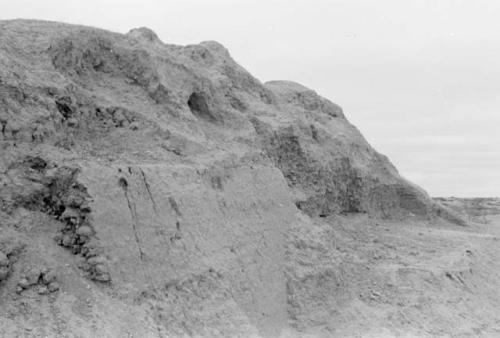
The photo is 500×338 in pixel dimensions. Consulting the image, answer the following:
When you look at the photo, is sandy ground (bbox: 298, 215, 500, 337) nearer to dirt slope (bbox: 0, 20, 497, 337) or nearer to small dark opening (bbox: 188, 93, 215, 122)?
dirt slope (bbox: 0, 20, 497, 337)

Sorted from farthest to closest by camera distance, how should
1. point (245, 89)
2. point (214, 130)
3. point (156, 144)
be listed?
point (245, 89) < point (214, 130) < point (156, 144)

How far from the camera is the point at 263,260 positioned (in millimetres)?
10586

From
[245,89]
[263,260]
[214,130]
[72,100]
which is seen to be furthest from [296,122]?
[72,100]

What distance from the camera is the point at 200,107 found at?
13.1 m

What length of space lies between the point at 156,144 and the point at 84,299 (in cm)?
346

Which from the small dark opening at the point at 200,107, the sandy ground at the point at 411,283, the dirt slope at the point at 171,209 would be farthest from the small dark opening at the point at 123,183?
the small dark opening at the point at 200,107

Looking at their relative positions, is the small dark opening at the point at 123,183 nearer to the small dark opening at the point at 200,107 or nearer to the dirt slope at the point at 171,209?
the dirt slope at the point at 171,209

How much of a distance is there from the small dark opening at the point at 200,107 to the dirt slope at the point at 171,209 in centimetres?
4

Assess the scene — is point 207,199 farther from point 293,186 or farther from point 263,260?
point 293,186

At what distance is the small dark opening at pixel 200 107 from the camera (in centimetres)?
1300

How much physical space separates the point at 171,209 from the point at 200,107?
4.20 m

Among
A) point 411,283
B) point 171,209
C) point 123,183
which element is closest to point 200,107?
point 171,209

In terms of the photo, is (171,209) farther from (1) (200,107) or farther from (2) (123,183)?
(1) (200,107)

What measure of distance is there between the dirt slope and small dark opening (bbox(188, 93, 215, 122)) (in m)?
0.04
